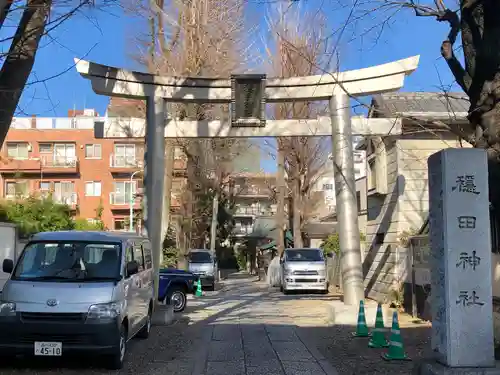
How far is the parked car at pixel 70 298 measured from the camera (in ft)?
25.7

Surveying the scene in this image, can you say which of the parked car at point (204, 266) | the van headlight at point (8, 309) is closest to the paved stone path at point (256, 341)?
the van headlight at point (8, 309)

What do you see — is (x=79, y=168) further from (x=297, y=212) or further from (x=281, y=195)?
(x=297, y=212)

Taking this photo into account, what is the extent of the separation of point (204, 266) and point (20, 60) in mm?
22286

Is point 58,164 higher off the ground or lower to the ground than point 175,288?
higher

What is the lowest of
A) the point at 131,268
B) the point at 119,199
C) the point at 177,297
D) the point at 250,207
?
the point at 177,297

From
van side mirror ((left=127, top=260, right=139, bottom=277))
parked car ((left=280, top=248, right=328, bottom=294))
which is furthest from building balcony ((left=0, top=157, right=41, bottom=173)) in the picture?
van side mirror ((left=127, top=260, right=139, bottom=277))

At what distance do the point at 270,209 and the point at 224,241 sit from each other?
12.6 m

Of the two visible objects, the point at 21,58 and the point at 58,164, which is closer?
the point at 21,58

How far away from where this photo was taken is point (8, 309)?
26.0 feet

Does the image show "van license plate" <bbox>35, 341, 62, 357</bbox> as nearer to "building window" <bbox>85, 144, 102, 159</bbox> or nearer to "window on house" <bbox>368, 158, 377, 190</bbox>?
"window on house" <bbox>368, 158, 377, 190</bbox>

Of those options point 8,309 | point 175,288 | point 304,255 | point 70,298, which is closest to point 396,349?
point 70,298

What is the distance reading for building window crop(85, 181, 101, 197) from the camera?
46.8 meters

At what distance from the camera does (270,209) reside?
65625mm

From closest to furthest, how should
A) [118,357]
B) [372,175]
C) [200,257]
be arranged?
[118,357], [372,175], [200,257]
